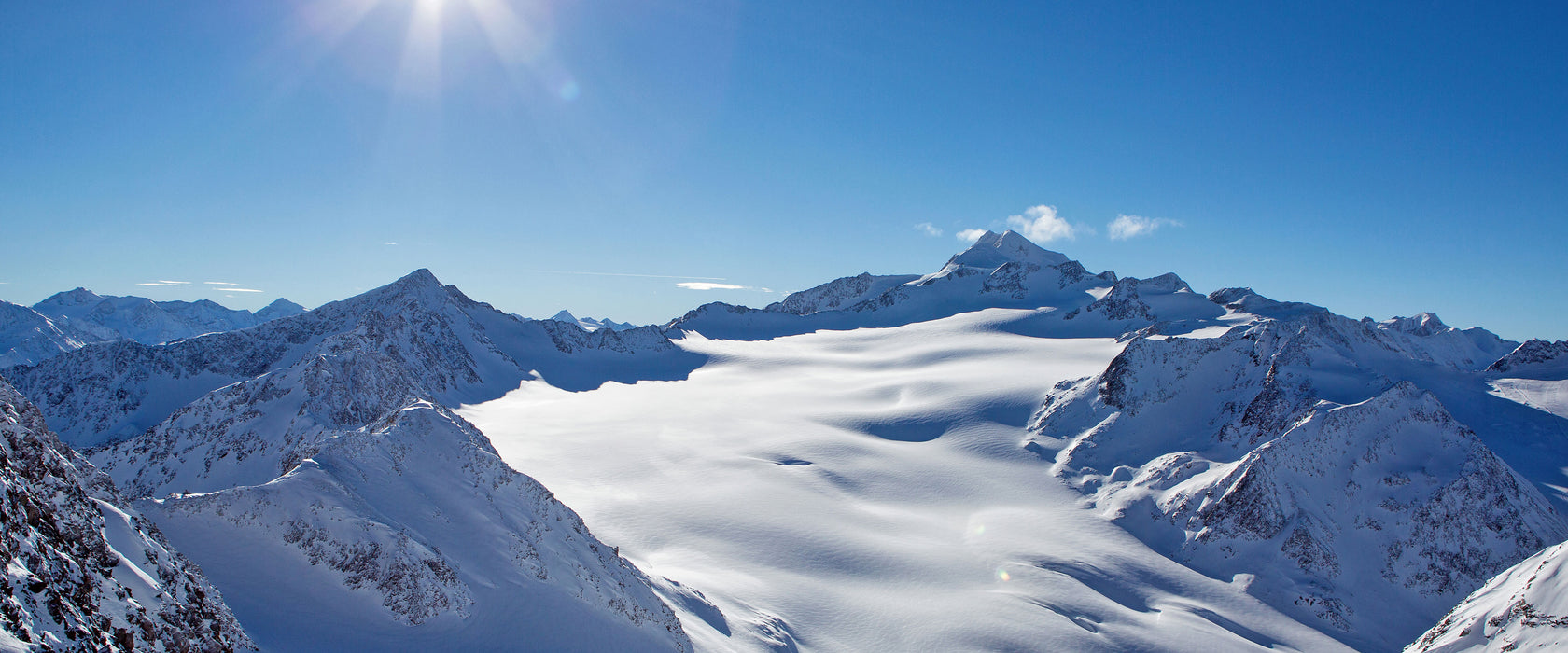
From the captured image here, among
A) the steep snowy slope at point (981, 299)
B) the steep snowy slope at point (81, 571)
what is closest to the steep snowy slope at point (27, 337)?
the steep snowy slope at point (981, 299)

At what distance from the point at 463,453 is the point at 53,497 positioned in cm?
1126

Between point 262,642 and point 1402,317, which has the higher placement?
point 1402,317

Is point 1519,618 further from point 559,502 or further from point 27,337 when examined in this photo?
point 27,337

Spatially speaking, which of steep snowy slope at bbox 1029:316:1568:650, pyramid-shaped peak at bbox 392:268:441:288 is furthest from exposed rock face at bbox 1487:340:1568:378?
pyramid-shaped peak at bbox 392:268:441:288

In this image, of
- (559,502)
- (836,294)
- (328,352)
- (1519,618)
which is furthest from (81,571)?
(836,294)

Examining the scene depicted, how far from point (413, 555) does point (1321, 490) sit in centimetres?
4858

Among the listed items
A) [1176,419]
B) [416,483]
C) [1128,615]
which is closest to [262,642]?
[416,483]

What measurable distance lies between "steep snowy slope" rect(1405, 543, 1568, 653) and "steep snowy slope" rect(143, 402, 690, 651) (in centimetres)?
1997

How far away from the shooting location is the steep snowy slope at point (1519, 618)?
14367 millimetres

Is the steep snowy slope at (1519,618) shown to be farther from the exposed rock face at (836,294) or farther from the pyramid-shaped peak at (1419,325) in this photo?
the exposed rock face at (836,294)

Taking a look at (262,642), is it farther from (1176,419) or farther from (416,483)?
(1176,419)

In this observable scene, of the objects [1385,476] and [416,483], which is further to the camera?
[1385,476]

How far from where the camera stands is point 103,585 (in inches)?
338

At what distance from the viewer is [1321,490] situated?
132 feet
